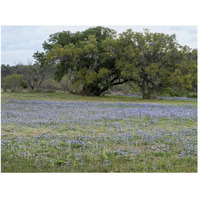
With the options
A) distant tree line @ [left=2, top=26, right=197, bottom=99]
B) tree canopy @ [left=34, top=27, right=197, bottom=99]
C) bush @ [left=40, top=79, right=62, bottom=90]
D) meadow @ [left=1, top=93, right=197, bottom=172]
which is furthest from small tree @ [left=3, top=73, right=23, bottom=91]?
meadow @ [left=1, top=93, right=197, bottom=172]

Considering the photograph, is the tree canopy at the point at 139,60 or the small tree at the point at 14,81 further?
the small tree at the point at 14,81

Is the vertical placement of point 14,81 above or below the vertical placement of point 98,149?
above

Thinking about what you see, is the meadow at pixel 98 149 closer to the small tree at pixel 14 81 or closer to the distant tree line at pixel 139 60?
the distant tree line at pixel 139 60

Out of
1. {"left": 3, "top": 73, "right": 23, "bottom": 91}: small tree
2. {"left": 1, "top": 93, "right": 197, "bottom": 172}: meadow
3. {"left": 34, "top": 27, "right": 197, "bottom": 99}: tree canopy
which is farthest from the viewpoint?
{"left": 3, "top": 73, "right": 23, "bottom": 91}: small tree

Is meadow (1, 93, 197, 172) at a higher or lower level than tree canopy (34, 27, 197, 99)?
lower

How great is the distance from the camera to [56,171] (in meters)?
5.18

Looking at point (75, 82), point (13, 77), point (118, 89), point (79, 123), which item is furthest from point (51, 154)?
point (118, 89)

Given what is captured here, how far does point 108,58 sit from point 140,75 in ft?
16.5

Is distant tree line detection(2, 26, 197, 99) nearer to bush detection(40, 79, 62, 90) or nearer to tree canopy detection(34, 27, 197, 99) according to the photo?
tree canopy detection(34, 27, 197, 99)

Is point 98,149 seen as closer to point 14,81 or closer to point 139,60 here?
point 139,60

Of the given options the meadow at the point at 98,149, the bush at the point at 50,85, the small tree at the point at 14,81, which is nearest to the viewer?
the meadow at the point at 98,149

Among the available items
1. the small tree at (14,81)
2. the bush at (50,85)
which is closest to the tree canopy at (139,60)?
the small tree at (14,81)

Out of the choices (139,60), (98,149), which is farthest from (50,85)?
(98,149)

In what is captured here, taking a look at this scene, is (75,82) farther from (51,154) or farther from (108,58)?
(51,154)
